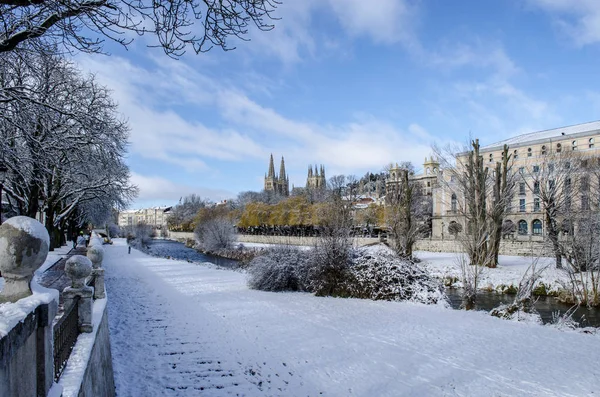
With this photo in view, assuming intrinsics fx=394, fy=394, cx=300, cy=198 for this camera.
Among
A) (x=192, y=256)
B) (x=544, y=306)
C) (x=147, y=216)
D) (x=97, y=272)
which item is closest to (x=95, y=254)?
(x=97, y=272)

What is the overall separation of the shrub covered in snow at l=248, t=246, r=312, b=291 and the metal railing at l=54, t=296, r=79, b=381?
13.0 meters

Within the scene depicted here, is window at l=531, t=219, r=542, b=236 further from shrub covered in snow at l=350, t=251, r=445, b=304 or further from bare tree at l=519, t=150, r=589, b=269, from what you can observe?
shrub covered in snow at l=350, t=251, r=445, b=304

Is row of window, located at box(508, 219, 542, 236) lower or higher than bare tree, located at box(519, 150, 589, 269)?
lower

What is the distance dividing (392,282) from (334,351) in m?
7.58

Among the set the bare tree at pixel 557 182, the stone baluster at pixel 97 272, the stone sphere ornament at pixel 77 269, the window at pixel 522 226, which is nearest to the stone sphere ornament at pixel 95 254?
the stone baluster at pixel 97 272

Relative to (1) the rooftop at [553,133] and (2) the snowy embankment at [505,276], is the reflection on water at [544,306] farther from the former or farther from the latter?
(1) the rooftop at [553,133]

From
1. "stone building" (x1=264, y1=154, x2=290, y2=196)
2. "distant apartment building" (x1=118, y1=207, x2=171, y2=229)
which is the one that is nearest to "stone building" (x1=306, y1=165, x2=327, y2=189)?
"stone building" (x1=264, y1=154, x2=290, y2=196)

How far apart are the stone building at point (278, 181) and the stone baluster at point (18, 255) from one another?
14062cm

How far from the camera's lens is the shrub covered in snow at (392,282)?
638 inches

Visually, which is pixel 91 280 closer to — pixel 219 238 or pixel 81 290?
pixel 81 290

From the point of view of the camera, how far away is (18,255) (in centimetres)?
287

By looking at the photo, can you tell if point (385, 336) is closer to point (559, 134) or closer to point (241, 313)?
point (241, 313)

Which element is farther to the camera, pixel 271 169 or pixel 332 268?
pixel 271 169

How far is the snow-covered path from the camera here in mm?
7906
